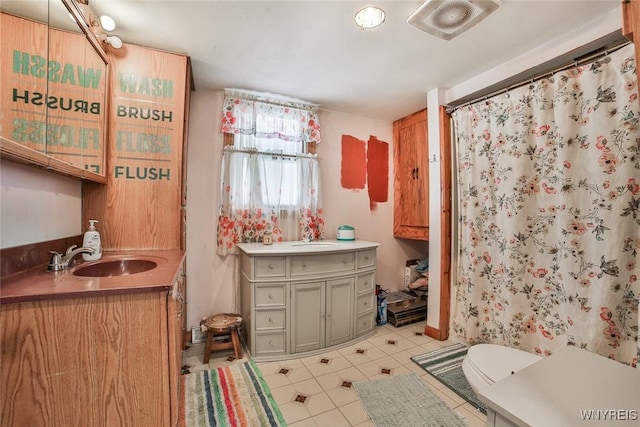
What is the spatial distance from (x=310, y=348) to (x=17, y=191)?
6.53ft

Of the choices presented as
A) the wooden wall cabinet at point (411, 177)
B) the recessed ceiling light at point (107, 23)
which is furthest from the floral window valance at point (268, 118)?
the wooden wall cabinet at point (411, 177)

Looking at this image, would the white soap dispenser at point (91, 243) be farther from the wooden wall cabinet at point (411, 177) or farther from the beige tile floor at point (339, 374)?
the wooden wall cabinet at point (411, 177)

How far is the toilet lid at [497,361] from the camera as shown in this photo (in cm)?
130

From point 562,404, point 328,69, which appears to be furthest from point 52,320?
point 328,69

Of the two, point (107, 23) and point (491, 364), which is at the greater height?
point (107, 23)

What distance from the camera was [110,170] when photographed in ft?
5.46

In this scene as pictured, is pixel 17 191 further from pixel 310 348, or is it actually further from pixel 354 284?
pixel 354 284

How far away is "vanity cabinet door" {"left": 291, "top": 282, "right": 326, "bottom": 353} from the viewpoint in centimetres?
209

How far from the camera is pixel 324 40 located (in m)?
1.69

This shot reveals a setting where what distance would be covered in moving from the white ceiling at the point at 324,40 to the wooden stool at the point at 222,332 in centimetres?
201

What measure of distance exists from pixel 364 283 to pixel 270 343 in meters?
0.96

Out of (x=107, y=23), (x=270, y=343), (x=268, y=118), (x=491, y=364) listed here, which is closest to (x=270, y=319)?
(x=270, y=343)

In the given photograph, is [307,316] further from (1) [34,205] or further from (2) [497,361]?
(1) [34,205]

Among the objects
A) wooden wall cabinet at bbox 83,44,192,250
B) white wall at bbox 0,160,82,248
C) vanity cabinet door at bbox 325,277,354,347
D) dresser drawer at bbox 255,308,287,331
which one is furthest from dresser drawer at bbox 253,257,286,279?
white wall at bbox 0,160,82,248
